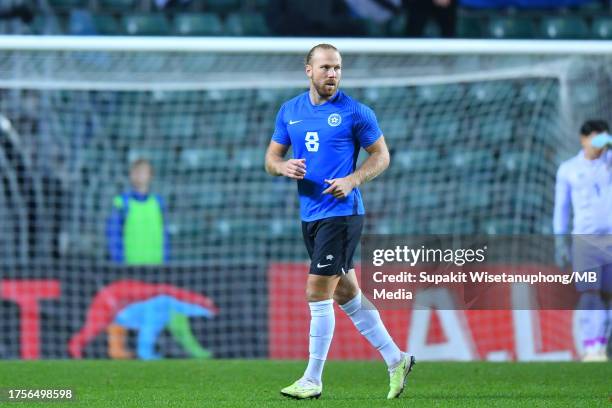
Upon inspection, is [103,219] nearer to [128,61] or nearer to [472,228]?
[128,61]

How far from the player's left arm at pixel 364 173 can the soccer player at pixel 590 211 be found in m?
3.93

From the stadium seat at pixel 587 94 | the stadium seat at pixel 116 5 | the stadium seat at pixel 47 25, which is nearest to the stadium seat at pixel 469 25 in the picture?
the stadium seat at pixel 587 94

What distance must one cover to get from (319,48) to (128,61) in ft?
16.4

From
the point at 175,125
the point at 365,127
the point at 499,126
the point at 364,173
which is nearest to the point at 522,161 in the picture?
the point at 499,126

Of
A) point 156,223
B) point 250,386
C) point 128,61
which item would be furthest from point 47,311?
point 250,386

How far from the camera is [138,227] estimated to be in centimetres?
1171

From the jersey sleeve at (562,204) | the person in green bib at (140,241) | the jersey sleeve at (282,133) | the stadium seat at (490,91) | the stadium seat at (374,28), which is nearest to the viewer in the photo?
the jersey sleeve at (282,133)

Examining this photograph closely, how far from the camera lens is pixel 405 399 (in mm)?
6660

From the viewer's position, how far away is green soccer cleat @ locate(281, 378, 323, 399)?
6.64 m

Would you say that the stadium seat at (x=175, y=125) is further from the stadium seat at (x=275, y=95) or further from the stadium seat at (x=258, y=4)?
the stadium seat at (x=258, y=4)

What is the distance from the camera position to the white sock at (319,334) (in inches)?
262

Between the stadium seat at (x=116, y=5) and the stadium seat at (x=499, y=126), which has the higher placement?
the stadium seat at (x=116, y=5)

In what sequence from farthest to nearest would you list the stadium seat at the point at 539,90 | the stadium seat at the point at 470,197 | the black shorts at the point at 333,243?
1. the stadium seat at the point at 470,197
2. the stadium seat at the point at 539,90
3. the black shorts at the point at 333,243

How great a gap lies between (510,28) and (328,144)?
339 inches
